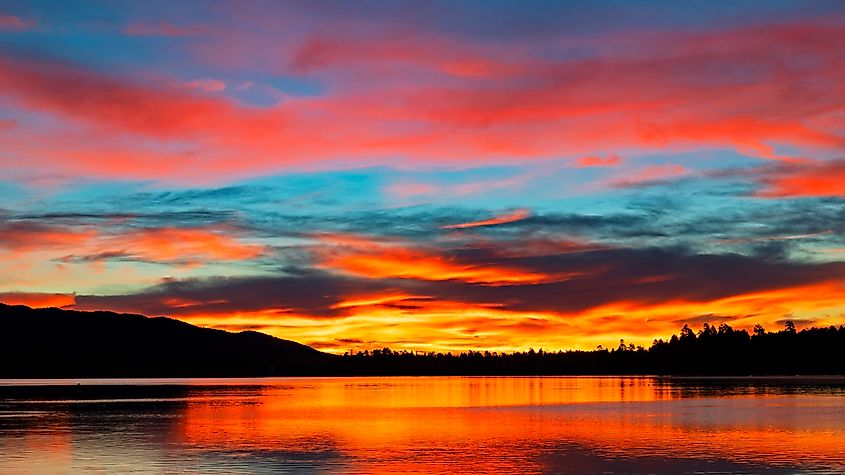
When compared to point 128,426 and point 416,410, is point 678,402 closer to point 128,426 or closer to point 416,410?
point 416,410

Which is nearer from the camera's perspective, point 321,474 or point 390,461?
point 321,474

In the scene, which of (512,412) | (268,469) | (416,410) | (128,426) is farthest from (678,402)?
(268,469)

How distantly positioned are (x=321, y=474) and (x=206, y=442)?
59.4 ft

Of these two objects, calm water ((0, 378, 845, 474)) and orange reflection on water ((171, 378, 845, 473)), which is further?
orange reflection on water ((171, 378, 845, 473))

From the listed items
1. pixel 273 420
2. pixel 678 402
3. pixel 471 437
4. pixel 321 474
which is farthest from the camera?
pixel 678 402

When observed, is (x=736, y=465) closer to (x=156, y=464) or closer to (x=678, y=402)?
(x=156, y=464)

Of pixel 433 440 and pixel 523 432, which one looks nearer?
pixel 433 440

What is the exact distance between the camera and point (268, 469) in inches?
1750

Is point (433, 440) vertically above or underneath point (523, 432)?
underneath

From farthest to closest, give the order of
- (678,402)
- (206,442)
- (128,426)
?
1. (678,402)
2. (128,426)
3. (206,442)

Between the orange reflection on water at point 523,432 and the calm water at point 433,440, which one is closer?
the calm water at point 433,440

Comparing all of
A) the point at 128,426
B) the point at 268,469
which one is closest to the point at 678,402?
the point at 128,426

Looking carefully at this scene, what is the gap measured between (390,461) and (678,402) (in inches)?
2532

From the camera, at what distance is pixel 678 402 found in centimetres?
10500
